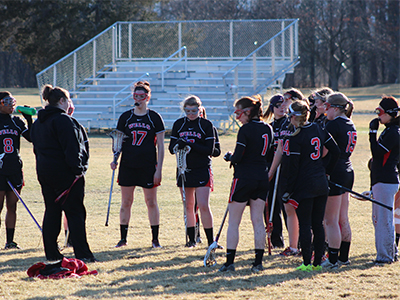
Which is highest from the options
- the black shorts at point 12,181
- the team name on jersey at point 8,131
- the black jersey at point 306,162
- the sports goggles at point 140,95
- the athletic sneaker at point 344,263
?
the sports goggles at point 140,95

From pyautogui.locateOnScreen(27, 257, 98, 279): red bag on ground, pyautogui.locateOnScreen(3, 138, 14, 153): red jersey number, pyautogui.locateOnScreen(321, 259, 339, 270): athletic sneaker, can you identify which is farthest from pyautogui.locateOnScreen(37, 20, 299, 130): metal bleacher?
pyautogui.locateOnScreen(27, 257, 98, 279): red bag on ground

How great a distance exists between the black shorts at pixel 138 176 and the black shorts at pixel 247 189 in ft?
4.63

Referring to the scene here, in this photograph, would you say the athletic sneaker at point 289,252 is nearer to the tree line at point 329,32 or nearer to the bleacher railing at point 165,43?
the bleacher railing at point 165,43

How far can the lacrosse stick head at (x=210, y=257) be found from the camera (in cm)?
506

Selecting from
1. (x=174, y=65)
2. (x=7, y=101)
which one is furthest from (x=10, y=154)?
(x=174, y=65)

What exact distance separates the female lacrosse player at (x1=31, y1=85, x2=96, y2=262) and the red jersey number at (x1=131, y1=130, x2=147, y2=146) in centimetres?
104

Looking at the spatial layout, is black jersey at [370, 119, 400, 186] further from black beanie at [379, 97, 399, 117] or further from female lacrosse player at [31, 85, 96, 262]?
female lacrosse player at [31, 85, 96, 262]

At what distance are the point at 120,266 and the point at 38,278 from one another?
2.67 ft

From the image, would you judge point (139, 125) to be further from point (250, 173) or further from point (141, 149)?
point (250, 173)

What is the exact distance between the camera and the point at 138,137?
19.5 ft

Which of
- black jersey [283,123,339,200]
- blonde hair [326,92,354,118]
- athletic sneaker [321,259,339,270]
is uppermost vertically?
blonde hair [326,92,354,118]

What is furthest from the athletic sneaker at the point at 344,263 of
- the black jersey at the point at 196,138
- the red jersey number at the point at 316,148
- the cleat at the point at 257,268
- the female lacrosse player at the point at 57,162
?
the female lacrosse player at the point at 57,162

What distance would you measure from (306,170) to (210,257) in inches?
51.9

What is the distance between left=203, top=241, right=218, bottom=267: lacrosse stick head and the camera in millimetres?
5062
